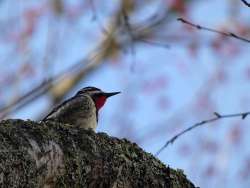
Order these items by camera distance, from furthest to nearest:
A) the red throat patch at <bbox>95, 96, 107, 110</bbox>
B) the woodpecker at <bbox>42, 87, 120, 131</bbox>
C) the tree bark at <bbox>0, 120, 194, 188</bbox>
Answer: the red throat patch at <bbox>95, 96, 107, 110</bbox>, the woodpecker at <bbox>42, 87, 120, 131</bbox>, the tree bark at <bbox>0, 120, 194, 188</bbox>

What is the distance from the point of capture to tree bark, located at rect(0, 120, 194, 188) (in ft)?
9.30

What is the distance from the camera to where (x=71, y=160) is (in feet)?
10.3

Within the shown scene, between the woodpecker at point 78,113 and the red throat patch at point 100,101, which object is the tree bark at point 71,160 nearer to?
the woodpecker at point 78,113

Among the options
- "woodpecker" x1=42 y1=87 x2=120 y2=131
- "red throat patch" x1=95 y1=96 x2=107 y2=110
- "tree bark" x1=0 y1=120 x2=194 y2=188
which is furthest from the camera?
"red throat patch" x1=95 y1=96 x2=107 y2=110

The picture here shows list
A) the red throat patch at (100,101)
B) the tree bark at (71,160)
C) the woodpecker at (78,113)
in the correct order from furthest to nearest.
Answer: the red throat patch at (100,101)
the woodpecker at (78,113)
the tree bark at (71,160)

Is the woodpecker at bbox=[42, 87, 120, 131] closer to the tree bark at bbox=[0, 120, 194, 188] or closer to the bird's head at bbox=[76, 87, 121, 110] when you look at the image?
the bird's head at bbox=[76, 87, 121, 110]

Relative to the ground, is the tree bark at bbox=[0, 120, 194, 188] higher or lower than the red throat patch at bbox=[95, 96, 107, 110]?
lower

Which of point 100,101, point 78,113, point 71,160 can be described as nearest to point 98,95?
point 100,101

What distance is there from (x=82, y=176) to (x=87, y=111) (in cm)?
266

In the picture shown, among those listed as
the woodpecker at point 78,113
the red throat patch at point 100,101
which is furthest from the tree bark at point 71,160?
the red throat patch at point 100,101

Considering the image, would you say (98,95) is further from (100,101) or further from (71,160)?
(71,160)

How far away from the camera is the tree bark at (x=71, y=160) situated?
2.84 m

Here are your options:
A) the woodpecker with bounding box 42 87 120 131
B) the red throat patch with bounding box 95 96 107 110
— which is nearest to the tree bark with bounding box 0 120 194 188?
the woodpecker with bounding box 42 87 120 131

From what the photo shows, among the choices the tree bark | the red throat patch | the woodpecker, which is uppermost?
the red throat patch
